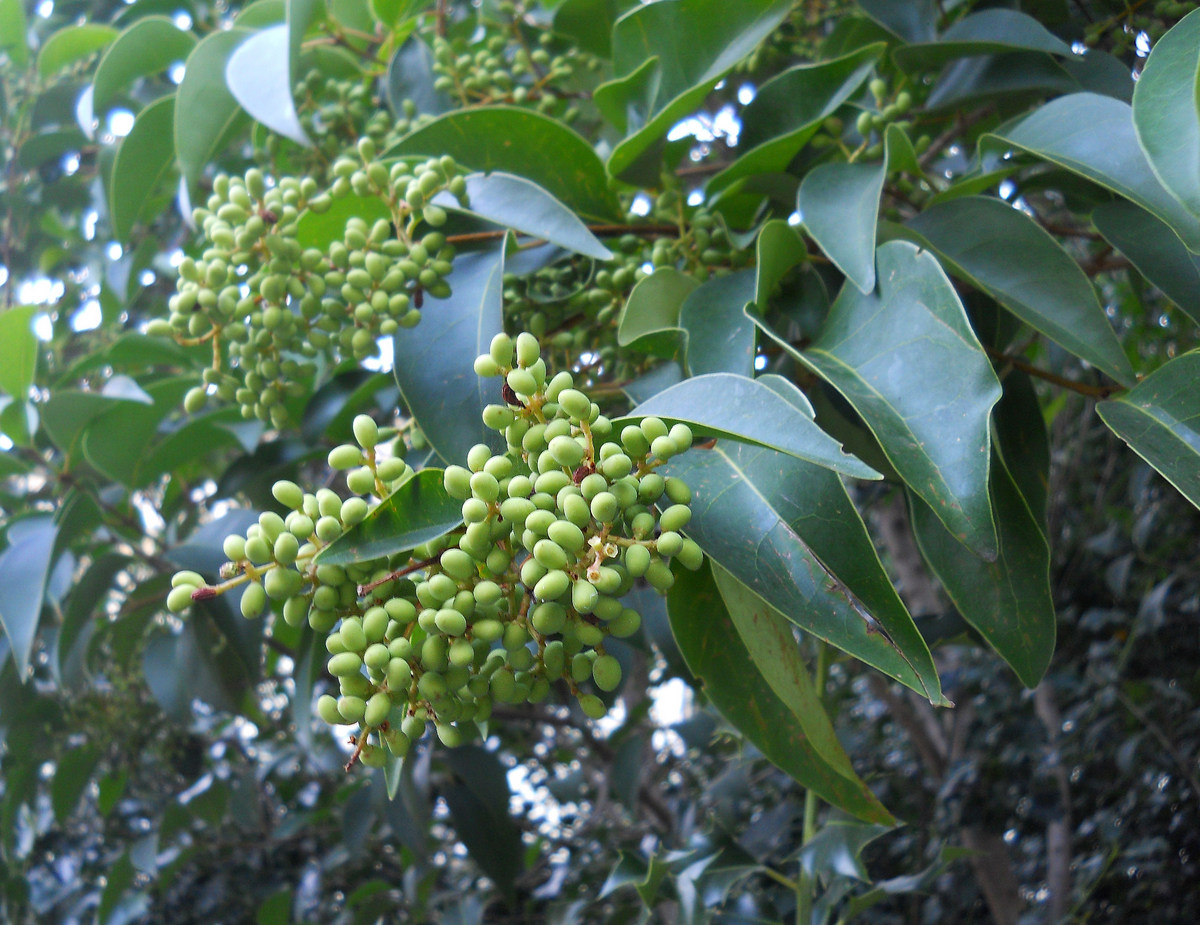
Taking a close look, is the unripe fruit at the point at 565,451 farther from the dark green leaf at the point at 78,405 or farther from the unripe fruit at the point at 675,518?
the dark green leaf at the point at 78,405

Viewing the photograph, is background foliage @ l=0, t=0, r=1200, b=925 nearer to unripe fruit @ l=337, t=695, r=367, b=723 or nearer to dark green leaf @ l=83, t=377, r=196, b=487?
dark green leaf @ l=83, t=377, r=196, b=487

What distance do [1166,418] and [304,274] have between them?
0.65m

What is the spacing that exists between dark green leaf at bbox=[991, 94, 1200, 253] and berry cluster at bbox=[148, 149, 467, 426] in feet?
1.52

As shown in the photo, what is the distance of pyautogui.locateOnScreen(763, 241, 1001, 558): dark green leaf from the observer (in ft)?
1.62

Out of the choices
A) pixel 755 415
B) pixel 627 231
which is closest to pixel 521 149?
pixel 627 231

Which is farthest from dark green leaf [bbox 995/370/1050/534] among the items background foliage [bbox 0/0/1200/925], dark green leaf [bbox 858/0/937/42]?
dark green leaf [bbox 858/0/937/42]

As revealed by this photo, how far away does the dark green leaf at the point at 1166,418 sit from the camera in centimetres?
54

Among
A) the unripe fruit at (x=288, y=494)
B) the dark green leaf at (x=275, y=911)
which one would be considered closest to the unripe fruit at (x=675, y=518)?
the unripe fruit at (x=288, y=494)

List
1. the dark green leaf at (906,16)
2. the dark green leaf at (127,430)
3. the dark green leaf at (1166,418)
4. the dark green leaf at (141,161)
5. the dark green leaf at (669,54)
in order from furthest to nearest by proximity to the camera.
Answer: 1. the dark green leaf at (127,430)
2. the dark green leaf at (141,161)
3. the dark green leaf at (906,16)
4. the dark green leaf at (669,54)
5. the dark green leaf at (1166,418)

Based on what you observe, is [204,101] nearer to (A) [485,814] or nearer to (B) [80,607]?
(B) [80,607]

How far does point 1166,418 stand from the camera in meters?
0.58

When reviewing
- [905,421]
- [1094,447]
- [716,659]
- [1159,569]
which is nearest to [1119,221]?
[905,421]

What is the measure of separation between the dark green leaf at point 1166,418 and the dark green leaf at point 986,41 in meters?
0.36

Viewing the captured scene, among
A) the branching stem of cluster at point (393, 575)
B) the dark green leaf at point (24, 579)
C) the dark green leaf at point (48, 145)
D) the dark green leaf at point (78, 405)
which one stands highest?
the dark green leaf at point (48, 145)
